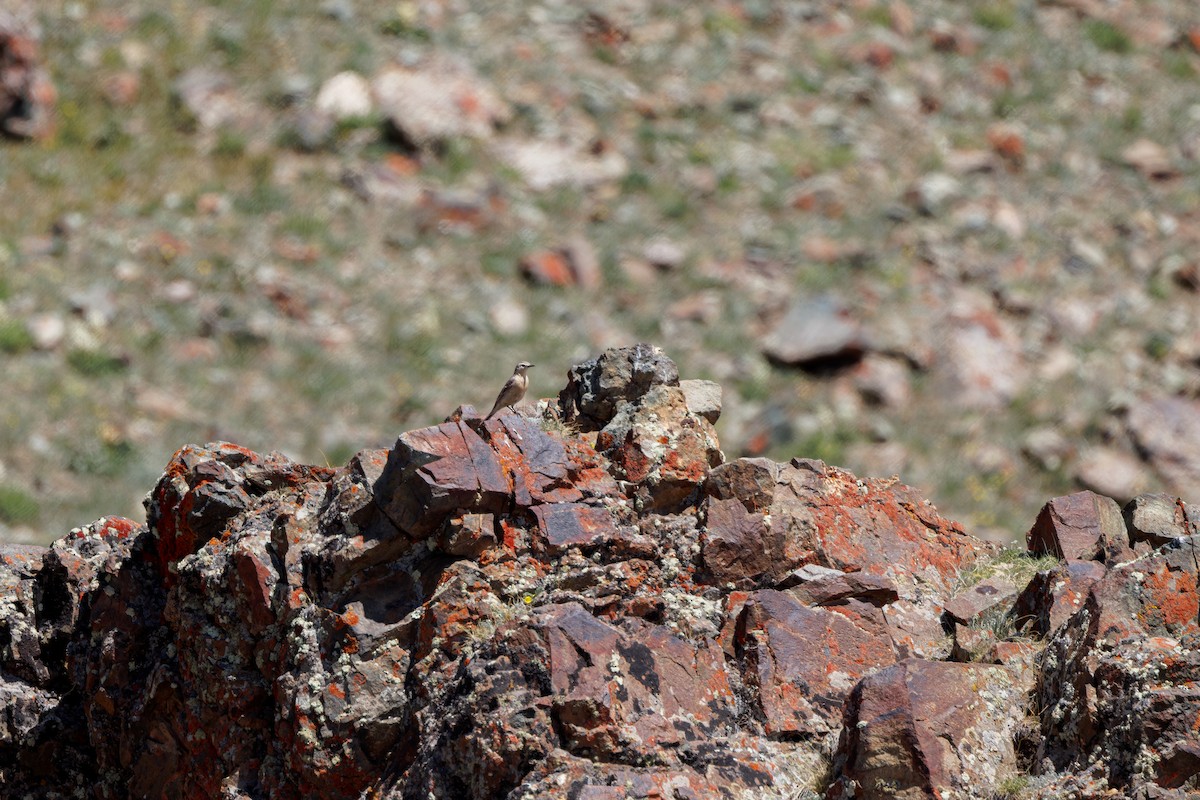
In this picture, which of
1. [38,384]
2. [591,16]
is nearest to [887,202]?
A: [591,16]

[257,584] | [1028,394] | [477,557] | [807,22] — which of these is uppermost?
[477,557]

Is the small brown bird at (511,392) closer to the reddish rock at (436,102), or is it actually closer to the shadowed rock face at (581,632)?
the shadowed rock face at (581,632)

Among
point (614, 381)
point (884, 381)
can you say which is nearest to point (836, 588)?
point (614, 381)

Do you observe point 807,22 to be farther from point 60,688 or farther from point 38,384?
point 60,688

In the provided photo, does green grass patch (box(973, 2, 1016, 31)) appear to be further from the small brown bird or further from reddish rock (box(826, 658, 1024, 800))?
reddish rock (box(826, 658, 1024, 800))

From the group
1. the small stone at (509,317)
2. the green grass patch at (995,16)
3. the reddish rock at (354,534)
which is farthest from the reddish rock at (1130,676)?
the green grass patch at (995,16)

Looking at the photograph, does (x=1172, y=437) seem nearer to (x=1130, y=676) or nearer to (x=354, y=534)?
(x=1130, y=676)

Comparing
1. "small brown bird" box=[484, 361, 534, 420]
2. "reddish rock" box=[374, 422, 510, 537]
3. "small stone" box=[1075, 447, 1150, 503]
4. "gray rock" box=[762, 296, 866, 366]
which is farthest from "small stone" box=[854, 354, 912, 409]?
"reddish rock" box=[374, 422, 510, 537]
